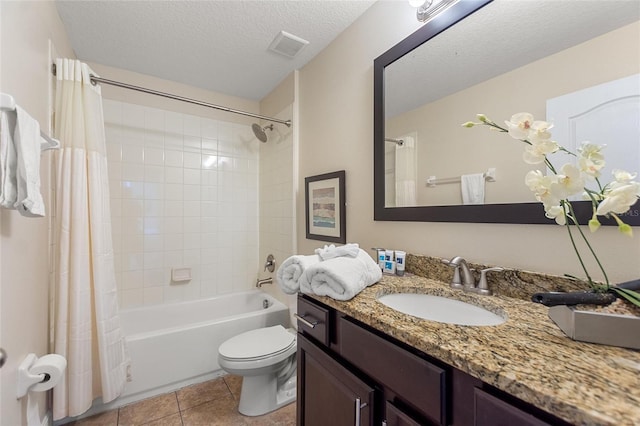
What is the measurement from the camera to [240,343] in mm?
1673

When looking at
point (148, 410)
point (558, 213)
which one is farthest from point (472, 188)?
point (148, 410)

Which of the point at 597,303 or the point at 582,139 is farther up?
the point at 582,139

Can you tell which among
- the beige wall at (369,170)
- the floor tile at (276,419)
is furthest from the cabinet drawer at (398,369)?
the floor tile at (276,419)

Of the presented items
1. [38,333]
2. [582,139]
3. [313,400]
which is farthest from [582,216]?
[38,333]

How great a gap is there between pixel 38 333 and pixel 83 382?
0.36 metres

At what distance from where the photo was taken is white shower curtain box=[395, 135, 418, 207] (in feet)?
4.17

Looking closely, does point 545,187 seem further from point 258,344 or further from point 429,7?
point 258,344

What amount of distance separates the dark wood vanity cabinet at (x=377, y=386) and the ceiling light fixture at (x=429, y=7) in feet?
4.18

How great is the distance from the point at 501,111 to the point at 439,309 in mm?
759

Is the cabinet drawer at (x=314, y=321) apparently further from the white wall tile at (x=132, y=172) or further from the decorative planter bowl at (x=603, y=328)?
the white wall tile at (x=132, y=172)

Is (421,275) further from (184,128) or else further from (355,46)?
(184,128)

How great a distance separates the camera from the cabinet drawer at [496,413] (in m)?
0.45

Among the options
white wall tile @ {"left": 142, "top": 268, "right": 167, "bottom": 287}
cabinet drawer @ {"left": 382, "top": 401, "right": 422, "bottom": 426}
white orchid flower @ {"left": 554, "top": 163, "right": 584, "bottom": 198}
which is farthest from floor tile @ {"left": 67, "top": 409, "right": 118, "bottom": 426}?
white orchid flower @ {"left": 554, "top": 163, "right": 584, "bottom": 198}

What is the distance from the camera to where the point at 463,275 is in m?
1.01
